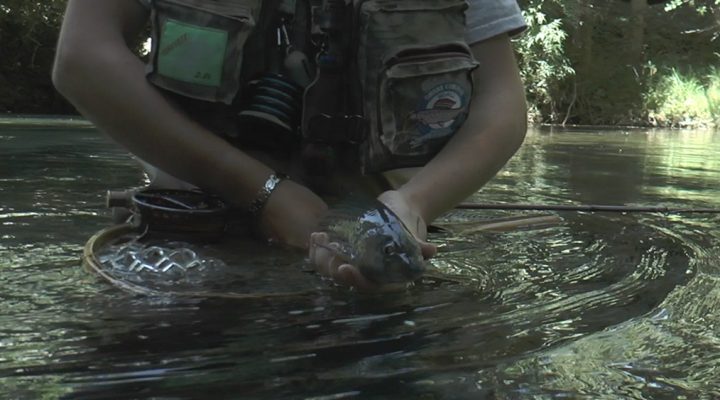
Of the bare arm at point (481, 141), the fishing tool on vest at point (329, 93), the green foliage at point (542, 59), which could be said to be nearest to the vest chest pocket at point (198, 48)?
the fishing tool on vest at point (329, 93)

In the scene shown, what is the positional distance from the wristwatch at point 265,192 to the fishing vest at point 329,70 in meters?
0.14

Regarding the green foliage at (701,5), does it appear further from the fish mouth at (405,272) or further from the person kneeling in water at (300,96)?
the fish mouth at (405,272)

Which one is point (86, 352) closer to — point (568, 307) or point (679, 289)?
point (568, 307)

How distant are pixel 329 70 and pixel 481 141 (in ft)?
1.10

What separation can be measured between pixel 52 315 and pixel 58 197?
155cm

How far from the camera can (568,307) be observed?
1324mm

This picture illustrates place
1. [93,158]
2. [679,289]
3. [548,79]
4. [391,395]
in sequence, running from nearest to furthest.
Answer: [391,395] < [679,289] < [93,158] < [548,79]

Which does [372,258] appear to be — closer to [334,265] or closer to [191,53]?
[334,265]

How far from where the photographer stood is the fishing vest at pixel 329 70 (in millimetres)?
1609

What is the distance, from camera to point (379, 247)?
1.24 metres

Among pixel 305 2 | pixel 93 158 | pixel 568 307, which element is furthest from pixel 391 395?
pixel 93 158

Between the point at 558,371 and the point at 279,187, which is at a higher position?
the point at 279,187

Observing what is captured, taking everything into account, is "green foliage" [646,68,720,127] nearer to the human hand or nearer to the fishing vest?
the fishing vest

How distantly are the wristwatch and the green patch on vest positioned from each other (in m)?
0.22
